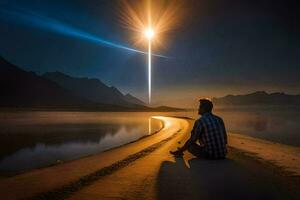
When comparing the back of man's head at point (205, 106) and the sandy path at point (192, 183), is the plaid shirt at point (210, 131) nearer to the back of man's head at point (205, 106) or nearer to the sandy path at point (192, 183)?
the back of man's head at point (205, 106)

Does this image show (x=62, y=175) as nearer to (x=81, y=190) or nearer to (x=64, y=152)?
(x=81, y=190)

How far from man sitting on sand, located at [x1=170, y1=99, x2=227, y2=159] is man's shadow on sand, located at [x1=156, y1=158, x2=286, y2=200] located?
319 millimetres

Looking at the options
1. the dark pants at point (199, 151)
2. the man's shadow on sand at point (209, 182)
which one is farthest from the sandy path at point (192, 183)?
the dark pants at point (199, 151)

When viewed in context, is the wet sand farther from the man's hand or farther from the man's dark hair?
the man's dark hair

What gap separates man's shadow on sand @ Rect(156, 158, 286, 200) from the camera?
8.12m

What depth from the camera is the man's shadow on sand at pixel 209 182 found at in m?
8.12

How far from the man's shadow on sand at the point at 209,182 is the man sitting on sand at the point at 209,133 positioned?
32 cm

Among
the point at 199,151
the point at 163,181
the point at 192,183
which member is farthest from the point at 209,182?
the point at 199,151

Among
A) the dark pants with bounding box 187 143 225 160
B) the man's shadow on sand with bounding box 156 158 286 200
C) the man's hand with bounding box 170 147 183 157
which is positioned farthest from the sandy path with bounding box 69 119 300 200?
the man's hand with bounding box 170 147 183 157

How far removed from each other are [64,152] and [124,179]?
1191 centimetres

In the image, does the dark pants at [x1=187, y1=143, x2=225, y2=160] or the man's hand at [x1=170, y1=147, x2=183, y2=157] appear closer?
the dark pants at [x1=187, y1=143, x2=225, y2=160]

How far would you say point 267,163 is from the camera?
13.5 m

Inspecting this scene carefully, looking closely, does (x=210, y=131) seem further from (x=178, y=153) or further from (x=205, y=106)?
(x=178, y=153)

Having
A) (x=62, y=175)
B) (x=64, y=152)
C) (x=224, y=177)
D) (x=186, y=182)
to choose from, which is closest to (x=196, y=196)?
(x=186, y=182)
